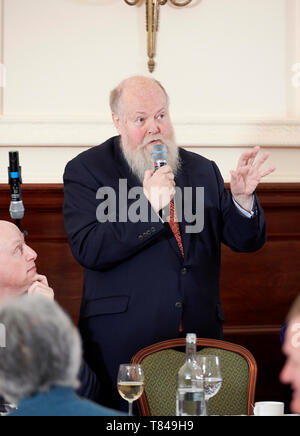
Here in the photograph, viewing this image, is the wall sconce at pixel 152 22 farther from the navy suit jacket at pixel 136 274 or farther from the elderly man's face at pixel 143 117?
the navy suit jacket at pixel 136 274

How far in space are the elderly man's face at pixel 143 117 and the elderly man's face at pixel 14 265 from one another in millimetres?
714

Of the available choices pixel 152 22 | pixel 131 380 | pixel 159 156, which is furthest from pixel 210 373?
pixel 152 22

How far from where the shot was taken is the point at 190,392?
224cm

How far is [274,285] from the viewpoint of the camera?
14.7 ft

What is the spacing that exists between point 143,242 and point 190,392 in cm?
96

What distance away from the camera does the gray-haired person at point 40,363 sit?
1.44 metres

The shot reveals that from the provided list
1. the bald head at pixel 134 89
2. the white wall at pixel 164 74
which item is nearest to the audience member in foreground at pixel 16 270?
the bald head at pixel 134 89

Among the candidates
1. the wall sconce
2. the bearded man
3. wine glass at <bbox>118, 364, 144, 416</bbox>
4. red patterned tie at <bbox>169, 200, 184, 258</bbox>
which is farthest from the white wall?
wine glass at <bbox>118, 364, 144, 416</bbox>

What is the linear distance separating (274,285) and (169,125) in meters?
1.52

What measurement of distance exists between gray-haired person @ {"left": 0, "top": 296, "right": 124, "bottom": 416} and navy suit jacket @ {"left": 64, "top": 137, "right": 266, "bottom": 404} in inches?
63.2
